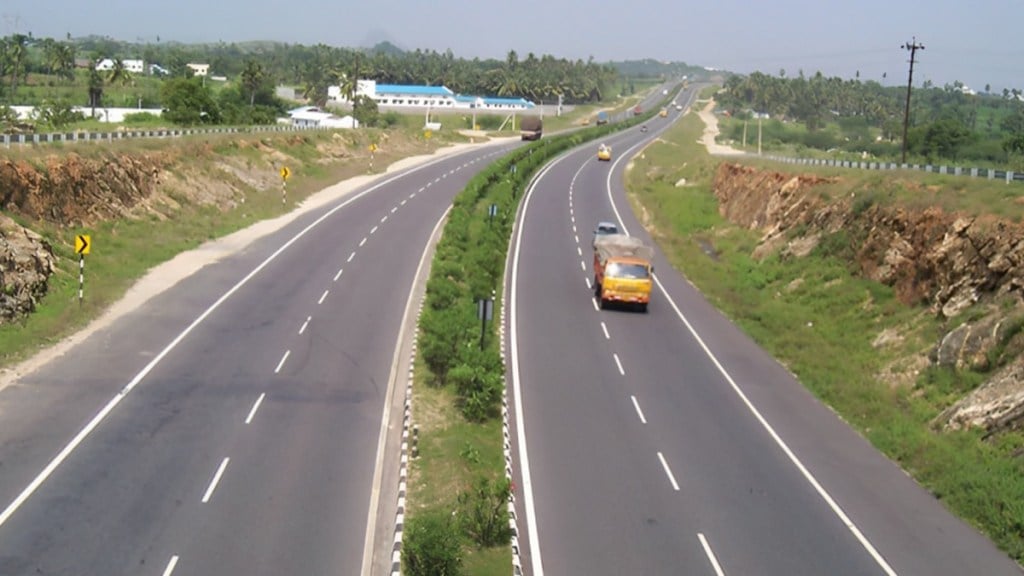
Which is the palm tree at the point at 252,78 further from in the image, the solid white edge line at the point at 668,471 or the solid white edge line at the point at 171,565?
the solid white edge line at the point at 171,565

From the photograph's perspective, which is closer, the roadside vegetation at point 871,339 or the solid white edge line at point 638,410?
the roadside vegetation at point 871,339

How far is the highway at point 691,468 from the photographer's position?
685 inches

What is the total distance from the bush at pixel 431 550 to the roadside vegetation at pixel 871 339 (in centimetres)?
1038

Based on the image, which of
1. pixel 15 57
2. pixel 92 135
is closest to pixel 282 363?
pixel 92 135

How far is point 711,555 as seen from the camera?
675 inches

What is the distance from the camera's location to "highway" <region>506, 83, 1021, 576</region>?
57.1ft

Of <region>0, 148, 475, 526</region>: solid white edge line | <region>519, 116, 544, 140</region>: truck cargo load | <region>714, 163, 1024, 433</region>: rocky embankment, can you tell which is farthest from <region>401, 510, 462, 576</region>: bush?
<region>519, 116, 544, 140</region>: truck cargo load

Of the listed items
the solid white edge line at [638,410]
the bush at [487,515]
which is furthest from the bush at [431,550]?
the solid white edge line at [638,410]

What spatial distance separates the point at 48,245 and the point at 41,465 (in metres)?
17.8

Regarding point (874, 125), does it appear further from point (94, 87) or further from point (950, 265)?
point (950, 265)

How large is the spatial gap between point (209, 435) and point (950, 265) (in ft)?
74.8

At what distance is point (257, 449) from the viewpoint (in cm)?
2097

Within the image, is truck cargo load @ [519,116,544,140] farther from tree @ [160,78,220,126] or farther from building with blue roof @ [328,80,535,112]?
building with blue roof @ [328,80,535,112]

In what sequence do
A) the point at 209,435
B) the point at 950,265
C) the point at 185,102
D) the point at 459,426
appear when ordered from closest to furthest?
the point at 209,435, the point at 459,426, the point at 950,265, the point at 185,102
